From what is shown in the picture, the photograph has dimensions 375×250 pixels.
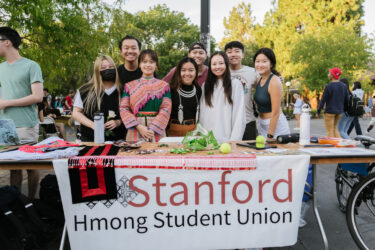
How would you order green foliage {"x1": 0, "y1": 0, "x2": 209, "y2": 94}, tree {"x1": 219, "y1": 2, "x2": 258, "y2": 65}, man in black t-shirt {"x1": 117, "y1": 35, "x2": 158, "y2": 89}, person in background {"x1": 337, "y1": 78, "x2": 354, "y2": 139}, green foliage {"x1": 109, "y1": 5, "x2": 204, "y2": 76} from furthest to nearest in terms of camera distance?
tree {"x1": 219, "y1": 2, "x2": 258, "y2": 65}
green foliage {"x1": 109, "y1": 5, "x2": 204, "y2": 76}
person in background {"x1": 337, "y1": 78, "x2": 354, "y2": 139}
green foliage {"x1": 0, "y1": 0, "x2": 209, "y2": 94}
man in black t-shirt {"x1": 117, "y1": 35, "x2": 158, "y2": 89}

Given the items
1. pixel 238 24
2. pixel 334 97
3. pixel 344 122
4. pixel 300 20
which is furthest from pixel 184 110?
pixel 238 24

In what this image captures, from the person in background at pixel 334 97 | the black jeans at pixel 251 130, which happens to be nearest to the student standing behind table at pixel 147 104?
the black jeans at pixel 251 130

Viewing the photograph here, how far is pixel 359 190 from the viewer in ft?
7.48

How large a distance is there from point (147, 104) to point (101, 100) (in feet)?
1.72

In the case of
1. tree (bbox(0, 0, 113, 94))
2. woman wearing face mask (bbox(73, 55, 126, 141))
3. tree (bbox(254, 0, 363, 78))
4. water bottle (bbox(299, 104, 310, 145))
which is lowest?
water bottle (bbox(299, 104, 310, 145))

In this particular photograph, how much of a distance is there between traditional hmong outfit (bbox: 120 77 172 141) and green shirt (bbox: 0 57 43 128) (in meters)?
1.05

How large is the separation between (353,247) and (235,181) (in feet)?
4.92

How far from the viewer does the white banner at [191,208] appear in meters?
2.03

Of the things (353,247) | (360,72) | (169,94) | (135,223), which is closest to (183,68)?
(169,94)

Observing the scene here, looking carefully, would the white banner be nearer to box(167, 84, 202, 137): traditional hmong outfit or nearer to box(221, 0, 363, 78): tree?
box(167, 84, 202, 137): traditional hmong outfit

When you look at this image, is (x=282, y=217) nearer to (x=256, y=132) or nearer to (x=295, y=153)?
(x=295, y=153)

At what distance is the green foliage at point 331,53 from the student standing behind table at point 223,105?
654 inches

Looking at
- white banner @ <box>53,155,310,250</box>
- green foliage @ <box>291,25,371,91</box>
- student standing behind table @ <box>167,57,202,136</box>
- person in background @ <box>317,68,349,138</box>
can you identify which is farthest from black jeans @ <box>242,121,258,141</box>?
green foliage @ <box>291,25,371,91</box>

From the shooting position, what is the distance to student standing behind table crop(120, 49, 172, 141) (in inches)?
112
